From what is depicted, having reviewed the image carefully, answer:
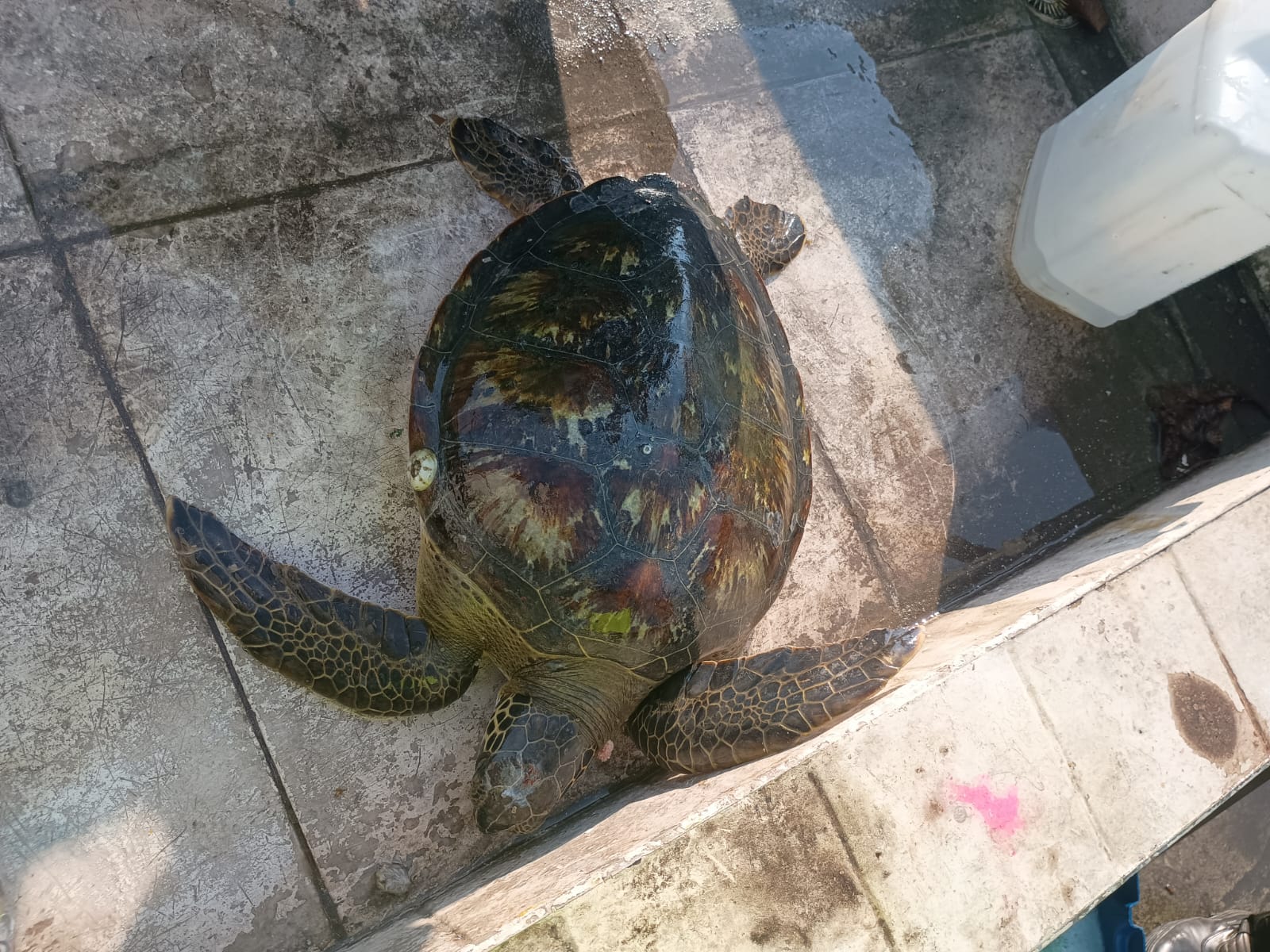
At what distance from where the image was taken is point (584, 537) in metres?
2.12


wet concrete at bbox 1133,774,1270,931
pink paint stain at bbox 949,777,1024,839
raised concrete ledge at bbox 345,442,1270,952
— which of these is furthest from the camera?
wet concrete at bbox 1133,774,1270,931

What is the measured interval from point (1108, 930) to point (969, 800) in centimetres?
166

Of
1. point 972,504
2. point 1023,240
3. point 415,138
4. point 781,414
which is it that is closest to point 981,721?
point 781,414

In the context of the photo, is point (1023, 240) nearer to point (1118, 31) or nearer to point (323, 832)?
point (1118, 31)

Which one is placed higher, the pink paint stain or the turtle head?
the turtle head

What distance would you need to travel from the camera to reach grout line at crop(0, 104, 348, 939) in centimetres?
228

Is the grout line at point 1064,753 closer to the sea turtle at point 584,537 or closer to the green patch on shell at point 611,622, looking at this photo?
the sea turtle at point 584,537

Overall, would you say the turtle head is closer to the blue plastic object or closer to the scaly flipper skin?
the scaly flipper skin

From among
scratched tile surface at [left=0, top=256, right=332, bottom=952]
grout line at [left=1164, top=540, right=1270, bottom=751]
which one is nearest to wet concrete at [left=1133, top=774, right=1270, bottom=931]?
grout line at [left=1164, top=540, right=1270, bottom=751]

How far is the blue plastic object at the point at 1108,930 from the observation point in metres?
2.99

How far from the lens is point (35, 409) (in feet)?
7.54

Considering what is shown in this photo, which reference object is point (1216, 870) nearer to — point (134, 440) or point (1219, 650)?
point (1219, 650)

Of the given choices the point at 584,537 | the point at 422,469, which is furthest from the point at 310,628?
the point at 584,537

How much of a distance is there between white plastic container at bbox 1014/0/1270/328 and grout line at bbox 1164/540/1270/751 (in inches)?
48.3
